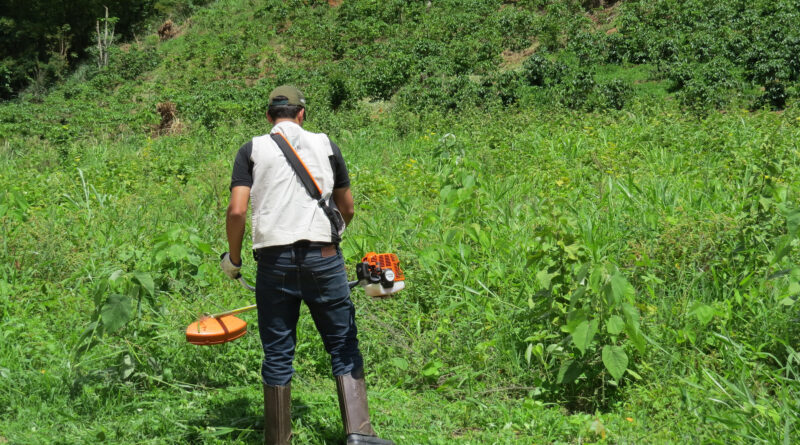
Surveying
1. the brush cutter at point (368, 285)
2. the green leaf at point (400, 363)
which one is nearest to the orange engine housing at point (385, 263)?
the brush cutter at point (368, 285)

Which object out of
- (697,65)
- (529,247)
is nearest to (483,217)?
(529,247)

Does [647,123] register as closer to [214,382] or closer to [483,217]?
[483,217]

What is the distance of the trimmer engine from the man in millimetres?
127

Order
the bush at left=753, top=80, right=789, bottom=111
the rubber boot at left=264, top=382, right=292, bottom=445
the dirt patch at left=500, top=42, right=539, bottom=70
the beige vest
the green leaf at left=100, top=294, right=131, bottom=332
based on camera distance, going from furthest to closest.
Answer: the dirt patch at left=500, top=42, right=539, bottom=70 < the bush at left=753, top=80, right=789, bottom=111 < the green leaf at left=100, top=294, right=131, bottom=332 < the rubber boot at left=264, top=382, right=292, bottom=445 < the beige vest

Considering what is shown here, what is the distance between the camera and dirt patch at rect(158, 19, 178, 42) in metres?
33.6

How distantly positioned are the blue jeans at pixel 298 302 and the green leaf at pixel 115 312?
0.91m

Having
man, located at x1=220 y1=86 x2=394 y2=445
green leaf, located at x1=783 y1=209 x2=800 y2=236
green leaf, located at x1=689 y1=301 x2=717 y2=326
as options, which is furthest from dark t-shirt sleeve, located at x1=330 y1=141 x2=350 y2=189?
green leaf, located at x1=783 y1=209 x2=800 y2=236

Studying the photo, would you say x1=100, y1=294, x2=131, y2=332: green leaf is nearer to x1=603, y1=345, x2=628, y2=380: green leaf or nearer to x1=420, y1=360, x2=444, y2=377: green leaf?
x1=420, y1=360, x2=444, y2=377: green leaf

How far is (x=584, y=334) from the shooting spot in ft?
10.2

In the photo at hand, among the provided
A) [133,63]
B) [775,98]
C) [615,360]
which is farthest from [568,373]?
[133,63]

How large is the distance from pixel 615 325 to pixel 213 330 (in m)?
1.91

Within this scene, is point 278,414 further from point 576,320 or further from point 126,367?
point 576,320

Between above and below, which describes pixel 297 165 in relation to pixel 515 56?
below

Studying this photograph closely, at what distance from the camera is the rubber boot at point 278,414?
296cm
